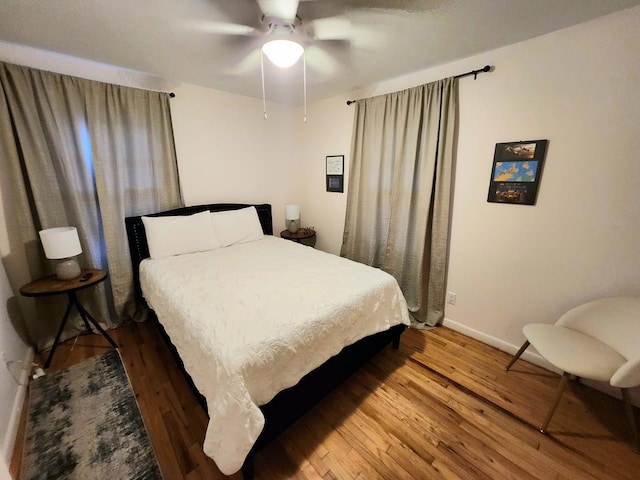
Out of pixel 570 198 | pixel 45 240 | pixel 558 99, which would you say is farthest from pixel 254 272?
pixel 558 99

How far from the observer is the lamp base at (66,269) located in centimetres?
194

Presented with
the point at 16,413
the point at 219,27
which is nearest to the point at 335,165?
the point at 219,27

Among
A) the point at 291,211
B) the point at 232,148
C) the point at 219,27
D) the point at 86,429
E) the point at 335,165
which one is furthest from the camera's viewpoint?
the point at 291,211

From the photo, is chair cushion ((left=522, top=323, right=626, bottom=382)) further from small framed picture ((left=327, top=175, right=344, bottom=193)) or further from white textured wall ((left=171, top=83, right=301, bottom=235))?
white textured wall ((left=171, top=83, right=301, bottom=235))

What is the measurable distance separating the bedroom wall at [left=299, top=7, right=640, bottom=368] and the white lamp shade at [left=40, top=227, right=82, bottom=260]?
3104 millimetres

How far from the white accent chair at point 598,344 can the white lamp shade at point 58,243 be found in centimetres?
327

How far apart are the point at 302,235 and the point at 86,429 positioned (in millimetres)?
2578

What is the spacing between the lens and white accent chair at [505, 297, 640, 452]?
136cm

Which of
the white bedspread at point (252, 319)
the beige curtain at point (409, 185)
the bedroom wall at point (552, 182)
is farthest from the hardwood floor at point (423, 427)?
the beige curtain at point (409, 185)

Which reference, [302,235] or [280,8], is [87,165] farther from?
[302,235]

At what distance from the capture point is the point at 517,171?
1.91m

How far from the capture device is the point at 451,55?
2010mm

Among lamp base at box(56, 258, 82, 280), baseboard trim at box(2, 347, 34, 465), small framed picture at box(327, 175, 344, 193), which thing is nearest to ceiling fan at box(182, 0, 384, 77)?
small framed picture at box(327, 175, 344, 193)

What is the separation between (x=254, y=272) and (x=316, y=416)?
1080 millimetres
